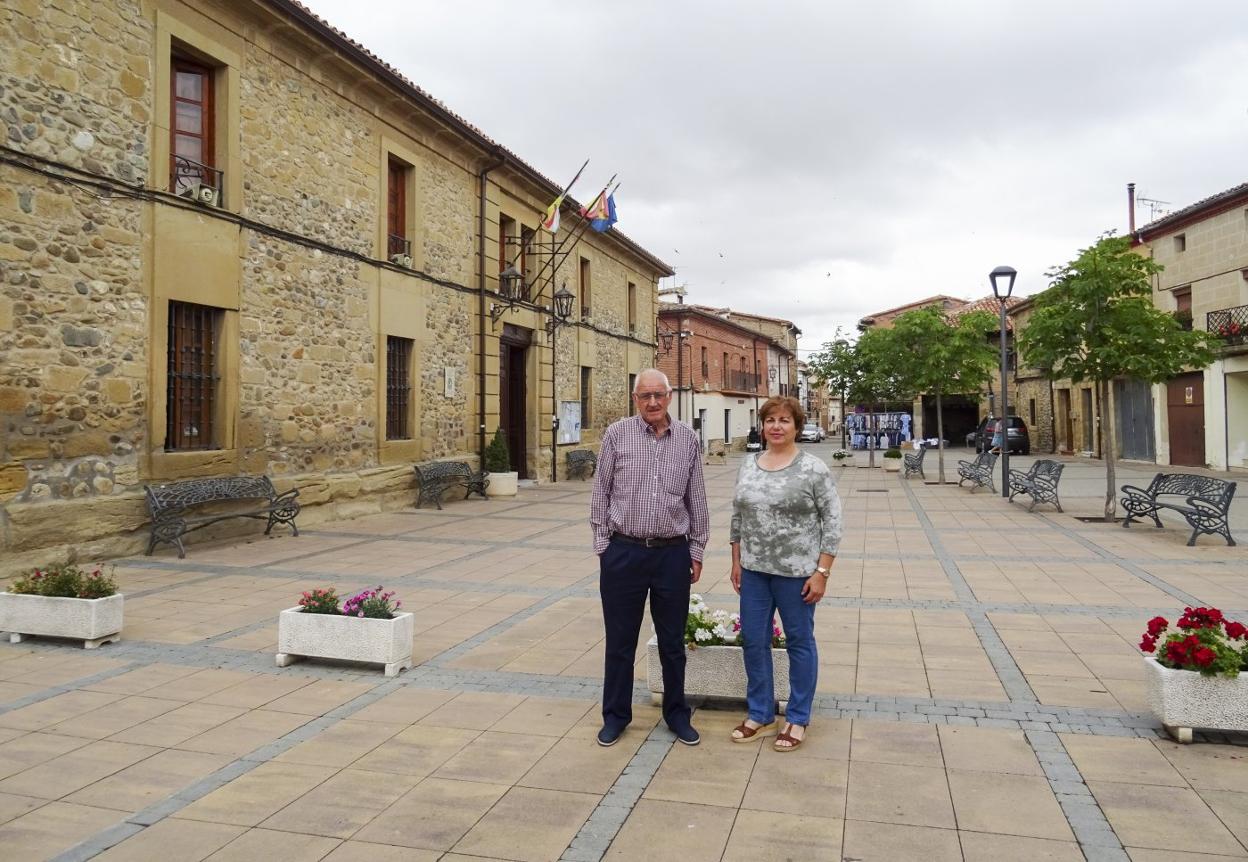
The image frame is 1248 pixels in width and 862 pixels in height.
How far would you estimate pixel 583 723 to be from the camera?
401 centimetres

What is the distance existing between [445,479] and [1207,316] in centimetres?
1950

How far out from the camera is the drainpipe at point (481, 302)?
15.3m

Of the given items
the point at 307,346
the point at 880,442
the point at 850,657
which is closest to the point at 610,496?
the point at 850,657

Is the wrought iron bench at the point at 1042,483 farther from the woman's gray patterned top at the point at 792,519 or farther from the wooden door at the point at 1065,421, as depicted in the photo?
the wooden door at the point at 1065,421

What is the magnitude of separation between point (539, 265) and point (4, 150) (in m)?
11.7

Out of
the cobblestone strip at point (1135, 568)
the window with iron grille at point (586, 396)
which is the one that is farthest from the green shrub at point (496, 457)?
the cobblestone strip at point (1135, 568)

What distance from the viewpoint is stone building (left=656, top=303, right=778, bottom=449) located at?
120ft

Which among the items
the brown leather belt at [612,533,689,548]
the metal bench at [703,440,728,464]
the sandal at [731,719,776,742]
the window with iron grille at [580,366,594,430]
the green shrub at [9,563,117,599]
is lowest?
the sandal at [731,719,776,742]

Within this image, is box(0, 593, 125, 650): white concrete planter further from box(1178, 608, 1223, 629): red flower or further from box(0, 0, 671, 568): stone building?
box(1178, 608, 1223, 629): red flower

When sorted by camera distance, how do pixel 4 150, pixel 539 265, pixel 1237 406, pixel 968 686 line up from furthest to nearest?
1. pixel 1237 406
2. pixel 539 265
3. pixel 4 150
4. pixel 968 686

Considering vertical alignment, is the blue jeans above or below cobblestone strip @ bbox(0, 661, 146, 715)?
above

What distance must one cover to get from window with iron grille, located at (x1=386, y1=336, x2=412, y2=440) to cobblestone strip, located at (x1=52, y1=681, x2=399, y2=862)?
29.6 ft

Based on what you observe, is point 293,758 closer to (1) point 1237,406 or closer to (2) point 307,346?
(2) point 307,346

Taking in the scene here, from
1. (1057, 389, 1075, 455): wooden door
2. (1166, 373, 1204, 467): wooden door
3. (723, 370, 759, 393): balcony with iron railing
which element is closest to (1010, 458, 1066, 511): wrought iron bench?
(1166, 373, 1204, 467): wooden door
